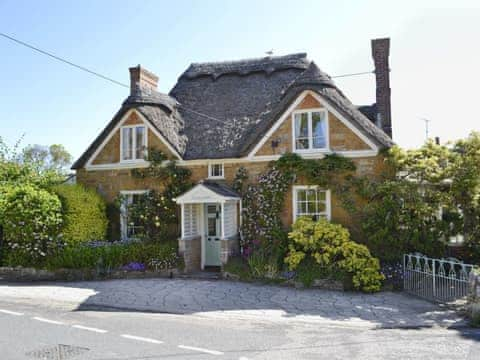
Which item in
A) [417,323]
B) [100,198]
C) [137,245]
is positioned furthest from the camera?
[100,198]

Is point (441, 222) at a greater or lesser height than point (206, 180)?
lesser

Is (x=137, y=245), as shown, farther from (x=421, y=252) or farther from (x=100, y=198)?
(x=421, y=252)

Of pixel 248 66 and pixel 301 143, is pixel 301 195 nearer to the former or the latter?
pixel 301 143

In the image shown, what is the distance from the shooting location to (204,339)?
7750mm

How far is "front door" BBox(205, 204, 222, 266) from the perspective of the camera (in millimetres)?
16250

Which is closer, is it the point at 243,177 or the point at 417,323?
the point at 417,323

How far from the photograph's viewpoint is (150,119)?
17.2 m

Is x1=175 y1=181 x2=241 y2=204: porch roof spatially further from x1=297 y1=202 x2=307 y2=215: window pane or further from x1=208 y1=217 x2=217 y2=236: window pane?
x1=297 y1=202 x2=307 y2=215: window pane

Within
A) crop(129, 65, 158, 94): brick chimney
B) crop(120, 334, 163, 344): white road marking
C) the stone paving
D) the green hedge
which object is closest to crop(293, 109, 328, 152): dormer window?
the stone paving

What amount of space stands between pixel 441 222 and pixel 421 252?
3.68 feet

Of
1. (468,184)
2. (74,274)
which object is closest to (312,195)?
(468,184)

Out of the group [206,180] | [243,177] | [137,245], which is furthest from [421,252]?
[137,245]

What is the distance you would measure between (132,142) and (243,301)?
963 cm

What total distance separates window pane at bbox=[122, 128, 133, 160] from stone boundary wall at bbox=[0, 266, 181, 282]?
5.42 metres
